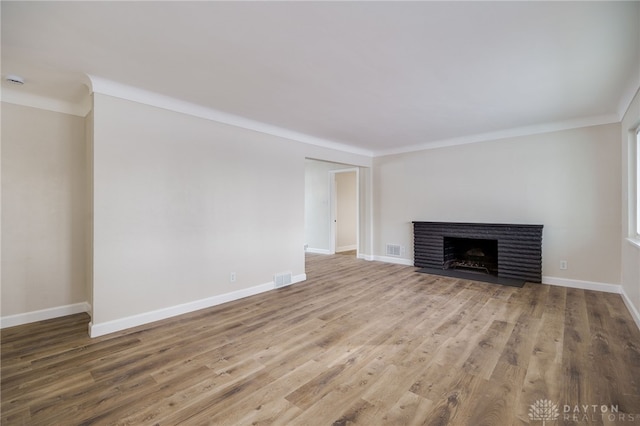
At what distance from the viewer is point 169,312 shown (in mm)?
3270

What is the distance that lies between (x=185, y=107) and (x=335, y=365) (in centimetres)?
326

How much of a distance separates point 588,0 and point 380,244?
5.23 m

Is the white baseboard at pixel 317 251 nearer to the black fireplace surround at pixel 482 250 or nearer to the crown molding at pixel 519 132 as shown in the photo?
the black fireplace surround at pixel 482 250

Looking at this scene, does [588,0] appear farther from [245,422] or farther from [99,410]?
[99,410]

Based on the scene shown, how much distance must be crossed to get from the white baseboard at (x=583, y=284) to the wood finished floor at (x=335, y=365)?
1.44 feet

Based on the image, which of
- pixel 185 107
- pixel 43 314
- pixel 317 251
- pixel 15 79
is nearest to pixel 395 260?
pixel 317 251

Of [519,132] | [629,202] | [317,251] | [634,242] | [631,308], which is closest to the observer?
[634,242]

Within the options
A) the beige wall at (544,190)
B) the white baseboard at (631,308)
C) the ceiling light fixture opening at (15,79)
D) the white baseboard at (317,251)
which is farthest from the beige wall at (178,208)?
the white baseboard at (631,308)

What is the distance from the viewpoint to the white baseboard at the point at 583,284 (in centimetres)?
400

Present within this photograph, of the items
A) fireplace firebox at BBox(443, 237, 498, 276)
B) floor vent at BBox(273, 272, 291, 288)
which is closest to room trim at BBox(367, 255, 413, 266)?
fireplace firebox at BBox(443, 237, 498, 276)

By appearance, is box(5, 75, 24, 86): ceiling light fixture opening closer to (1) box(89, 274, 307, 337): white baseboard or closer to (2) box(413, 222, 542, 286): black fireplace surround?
(1) box(89, 274, 307, 337): white baseboard

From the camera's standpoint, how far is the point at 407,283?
459cm

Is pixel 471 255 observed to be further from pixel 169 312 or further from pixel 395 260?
pixel 169 312

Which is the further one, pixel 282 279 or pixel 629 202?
pixel 282 279
